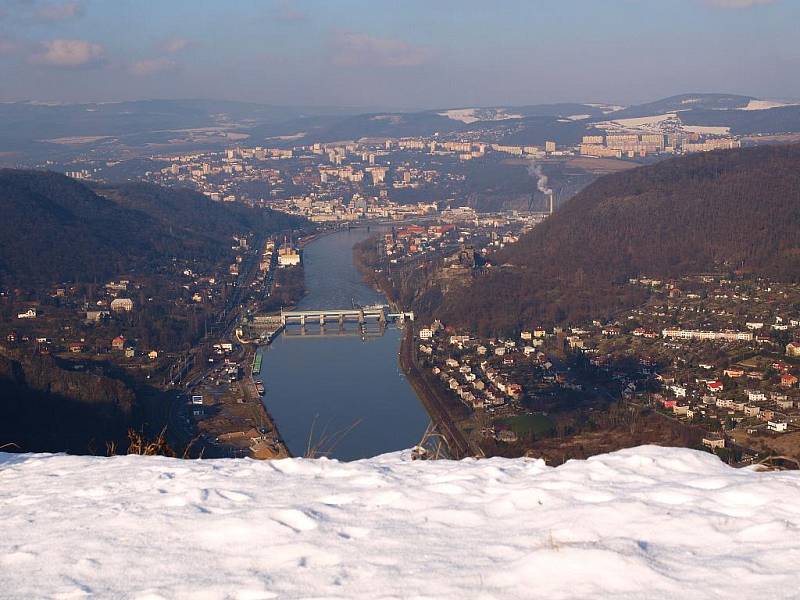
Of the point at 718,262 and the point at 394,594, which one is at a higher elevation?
the point at 394,594

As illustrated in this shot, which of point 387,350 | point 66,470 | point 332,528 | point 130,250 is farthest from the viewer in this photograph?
point 130,250

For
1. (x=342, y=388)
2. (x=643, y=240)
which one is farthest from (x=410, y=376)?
(x=643, y=240)

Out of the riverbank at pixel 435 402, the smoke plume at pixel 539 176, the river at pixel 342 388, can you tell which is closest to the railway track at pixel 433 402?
the riverbank at pixel 435 402

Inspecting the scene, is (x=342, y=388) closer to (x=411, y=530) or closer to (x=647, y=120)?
(x=411, y=530)

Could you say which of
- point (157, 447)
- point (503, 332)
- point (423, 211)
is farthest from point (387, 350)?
point (423, 211)

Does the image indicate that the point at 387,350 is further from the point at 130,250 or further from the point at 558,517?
the point at 558,517

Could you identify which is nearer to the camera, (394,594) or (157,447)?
(394,594)
